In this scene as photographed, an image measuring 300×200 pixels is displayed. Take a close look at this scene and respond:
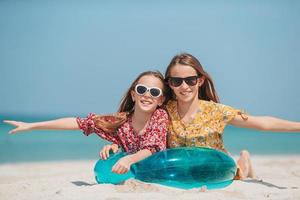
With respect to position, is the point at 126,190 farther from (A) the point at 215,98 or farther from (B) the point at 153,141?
(A) the point at 215,98

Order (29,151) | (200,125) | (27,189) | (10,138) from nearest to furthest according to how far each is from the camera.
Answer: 1. (200,125)
2. (27,189)
3. (29,151)
4. (10,138)

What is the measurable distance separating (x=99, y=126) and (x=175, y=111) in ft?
2.78

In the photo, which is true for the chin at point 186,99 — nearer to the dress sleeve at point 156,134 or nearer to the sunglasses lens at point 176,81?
the sunglasses lens at point 176,81

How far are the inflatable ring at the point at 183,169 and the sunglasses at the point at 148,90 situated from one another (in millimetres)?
643

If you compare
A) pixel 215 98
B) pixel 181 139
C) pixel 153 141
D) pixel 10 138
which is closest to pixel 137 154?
pixel 153 141

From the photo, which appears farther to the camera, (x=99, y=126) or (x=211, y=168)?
(x=99, y=126)

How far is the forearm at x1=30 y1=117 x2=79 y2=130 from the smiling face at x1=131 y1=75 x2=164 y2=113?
2.38ft

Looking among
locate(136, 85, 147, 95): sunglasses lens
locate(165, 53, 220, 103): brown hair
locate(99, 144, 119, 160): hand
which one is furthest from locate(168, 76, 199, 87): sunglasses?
locate(99, 144, 119, 160): hand

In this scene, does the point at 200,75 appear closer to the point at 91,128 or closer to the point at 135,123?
the point at 135,123

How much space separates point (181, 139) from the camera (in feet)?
16.6

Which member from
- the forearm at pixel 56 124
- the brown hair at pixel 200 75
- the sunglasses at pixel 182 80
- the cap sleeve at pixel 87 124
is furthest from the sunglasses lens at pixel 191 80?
the forearm at pixel 56 124

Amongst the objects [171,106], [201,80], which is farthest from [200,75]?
[171,106]

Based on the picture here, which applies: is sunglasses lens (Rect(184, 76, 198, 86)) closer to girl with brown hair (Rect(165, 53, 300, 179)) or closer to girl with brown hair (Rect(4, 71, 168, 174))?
girl with brown hair (Rect(165, 53, 300, 179))

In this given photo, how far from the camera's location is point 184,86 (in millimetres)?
A: 4980
